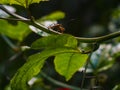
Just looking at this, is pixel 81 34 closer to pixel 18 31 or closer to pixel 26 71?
pixel 18 31

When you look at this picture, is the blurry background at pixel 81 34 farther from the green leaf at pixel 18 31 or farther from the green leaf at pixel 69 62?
the green leaf at pixel 69 62

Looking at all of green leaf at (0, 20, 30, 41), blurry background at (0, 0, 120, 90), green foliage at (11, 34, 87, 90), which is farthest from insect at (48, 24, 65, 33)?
green leaf at (0, 20, 30, 41)

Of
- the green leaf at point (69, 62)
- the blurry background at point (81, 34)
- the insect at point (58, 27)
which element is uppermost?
the insect at point (58, 27)

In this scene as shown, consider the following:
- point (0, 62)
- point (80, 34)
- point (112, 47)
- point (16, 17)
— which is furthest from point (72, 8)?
point (16, 17)

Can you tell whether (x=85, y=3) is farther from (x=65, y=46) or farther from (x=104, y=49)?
(x=65, y=46)

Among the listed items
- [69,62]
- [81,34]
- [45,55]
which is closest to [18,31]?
[69,62]

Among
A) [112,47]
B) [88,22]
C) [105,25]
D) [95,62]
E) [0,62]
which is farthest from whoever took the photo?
[88,22]

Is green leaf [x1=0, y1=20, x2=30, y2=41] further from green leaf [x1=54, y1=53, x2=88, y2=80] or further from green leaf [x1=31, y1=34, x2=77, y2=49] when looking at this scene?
green leaf [x1=31, y1=34, x2=77, y2=49]

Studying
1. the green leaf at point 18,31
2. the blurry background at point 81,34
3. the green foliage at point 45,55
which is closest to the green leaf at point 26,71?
the green foliage at point 45,55
